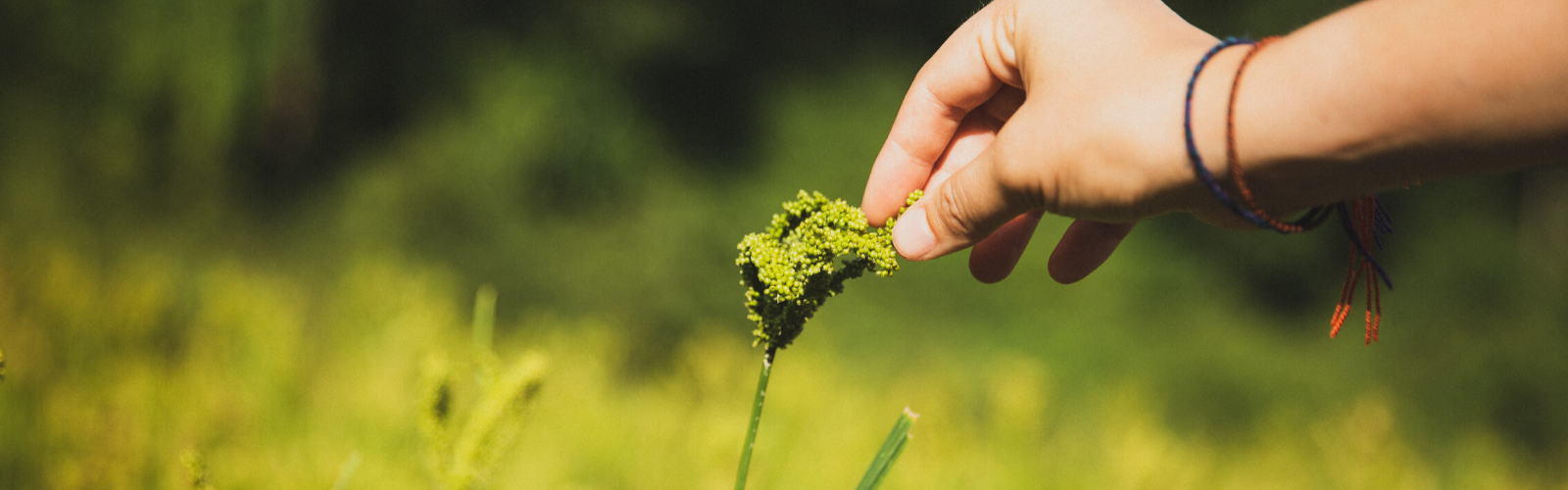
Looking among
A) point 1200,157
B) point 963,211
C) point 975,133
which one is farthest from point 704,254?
point 1200,157

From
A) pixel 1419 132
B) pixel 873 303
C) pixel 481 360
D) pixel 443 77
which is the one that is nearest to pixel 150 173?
pixel 443 77

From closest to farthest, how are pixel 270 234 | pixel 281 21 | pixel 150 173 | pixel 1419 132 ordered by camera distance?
1. pixel 1419 132
2. pixel 150 173
3. pixel 281 21
4. pixel 270 234

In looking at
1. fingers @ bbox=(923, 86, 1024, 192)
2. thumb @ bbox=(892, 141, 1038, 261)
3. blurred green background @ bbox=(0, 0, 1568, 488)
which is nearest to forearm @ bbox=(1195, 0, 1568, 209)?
thumb @ bbox=(892, 141, 1038, 261)

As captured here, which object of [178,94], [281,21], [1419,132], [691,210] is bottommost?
[1419,132]

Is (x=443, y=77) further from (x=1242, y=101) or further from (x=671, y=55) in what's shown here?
(x=1242, y=101)

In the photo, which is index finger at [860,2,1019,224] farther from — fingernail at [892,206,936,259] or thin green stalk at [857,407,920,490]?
thin green stalk at [857,407,920,490]

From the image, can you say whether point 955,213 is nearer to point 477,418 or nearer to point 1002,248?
point 1002,248

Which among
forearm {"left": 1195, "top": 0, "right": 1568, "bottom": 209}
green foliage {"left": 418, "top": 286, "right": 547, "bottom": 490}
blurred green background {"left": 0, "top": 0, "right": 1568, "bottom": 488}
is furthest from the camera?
blurred green background {"left": 0, "top": 0, "right": 1568, "bottom": 488}

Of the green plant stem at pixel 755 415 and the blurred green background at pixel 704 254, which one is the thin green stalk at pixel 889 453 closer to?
the green plant stem at pixel 755 415
